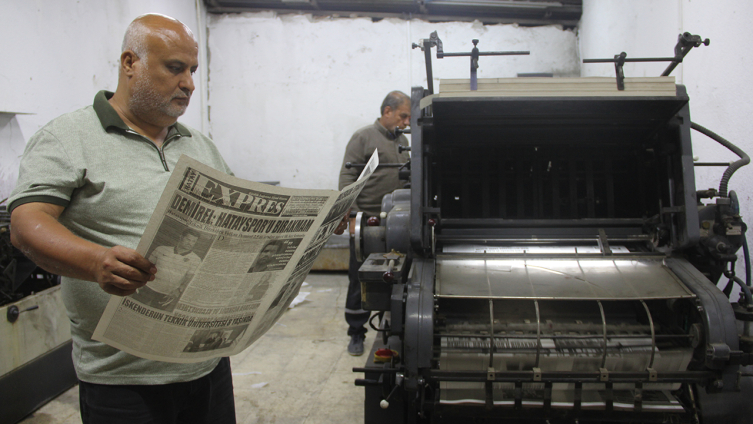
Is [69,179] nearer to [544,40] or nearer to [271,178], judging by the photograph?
[271,178]

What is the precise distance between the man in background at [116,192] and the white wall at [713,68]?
251 cm

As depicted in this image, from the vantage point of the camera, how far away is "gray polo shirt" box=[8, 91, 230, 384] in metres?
0.88

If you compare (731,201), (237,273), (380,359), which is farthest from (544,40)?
(237,273)

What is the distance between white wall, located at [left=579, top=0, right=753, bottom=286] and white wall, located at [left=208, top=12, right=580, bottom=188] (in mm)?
1745

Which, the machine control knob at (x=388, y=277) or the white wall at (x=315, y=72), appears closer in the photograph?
the machine control knob at (x=388, y=277)

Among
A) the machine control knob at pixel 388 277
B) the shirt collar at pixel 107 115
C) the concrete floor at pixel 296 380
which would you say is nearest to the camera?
the shirt collar at pixel 107 115

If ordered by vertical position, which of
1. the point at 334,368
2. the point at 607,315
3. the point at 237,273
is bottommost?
the point at 334,368

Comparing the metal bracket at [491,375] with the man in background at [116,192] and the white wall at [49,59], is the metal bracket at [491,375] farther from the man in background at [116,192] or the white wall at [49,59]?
the white wall at [49,59]

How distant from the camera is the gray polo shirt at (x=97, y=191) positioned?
0.88 metres

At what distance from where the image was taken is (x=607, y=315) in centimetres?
A: 177

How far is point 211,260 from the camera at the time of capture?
33.1 inches

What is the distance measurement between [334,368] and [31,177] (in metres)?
2.09

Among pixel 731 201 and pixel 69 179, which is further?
pixel 731 201

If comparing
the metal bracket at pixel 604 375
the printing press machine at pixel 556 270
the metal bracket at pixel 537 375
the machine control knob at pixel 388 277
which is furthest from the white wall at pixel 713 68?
the machine control knob at pixel 388 277
